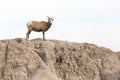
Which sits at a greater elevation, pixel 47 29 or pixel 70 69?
pixel 47 29

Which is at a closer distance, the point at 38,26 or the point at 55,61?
the point at 55,61

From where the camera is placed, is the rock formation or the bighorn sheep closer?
the rock formation

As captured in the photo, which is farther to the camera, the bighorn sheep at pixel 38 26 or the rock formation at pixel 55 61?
the bighorn sheep at pixel 38 26

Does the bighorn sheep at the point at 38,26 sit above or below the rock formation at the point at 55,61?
above

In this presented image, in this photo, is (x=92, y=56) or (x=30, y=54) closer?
(x=30, y=54)

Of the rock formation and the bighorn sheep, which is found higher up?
the bighorn sheep

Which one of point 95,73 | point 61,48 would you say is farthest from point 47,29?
point 95,73

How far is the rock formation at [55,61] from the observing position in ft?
143

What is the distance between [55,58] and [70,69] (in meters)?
1.50

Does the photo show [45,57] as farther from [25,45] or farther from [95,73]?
[95,73]

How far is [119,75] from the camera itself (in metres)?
48.7

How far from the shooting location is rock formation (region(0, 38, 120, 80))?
4372 centimetres

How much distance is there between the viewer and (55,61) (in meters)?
46.6

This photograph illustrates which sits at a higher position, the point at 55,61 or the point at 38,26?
the point at 38,26
